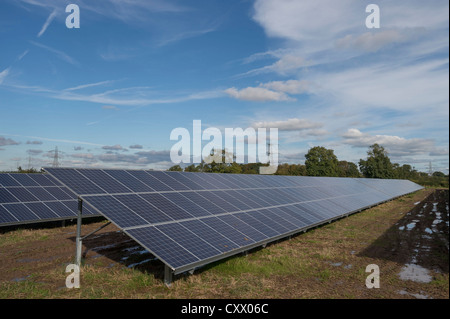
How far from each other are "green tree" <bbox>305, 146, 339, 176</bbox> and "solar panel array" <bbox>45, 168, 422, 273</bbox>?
235 feet

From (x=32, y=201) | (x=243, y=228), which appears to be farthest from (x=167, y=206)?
(x=32, y=201)

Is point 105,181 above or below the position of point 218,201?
above

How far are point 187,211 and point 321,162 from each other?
83798 millimetres

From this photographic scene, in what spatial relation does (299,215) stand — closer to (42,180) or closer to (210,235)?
(210,235)

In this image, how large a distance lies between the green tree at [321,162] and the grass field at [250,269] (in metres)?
72.7

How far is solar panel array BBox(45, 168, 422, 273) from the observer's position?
998 centimetres

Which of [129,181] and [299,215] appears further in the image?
[299,215]

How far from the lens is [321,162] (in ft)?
297

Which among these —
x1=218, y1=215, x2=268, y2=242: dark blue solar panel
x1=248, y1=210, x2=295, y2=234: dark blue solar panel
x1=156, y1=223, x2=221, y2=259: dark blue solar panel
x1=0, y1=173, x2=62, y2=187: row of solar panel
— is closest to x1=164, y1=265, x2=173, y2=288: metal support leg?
x1=156, y1=223, x2=221, y2=259: dark blue solar panel

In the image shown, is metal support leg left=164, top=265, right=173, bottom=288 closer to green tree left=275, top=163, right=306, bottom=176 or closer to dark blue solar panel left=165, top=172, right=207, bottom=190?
dark blue solar panel left=165, top=172, right=207, bottom=190

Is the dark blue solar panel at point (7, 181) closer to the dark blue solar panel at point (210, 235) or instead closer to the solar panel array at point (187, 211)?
the solar panel array at point (187, 211)

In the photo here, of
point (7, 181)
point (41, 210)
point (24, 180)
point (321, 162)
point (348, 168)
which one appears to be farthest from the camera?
point (348, 168)
